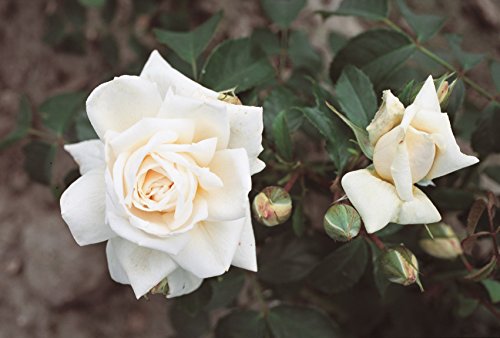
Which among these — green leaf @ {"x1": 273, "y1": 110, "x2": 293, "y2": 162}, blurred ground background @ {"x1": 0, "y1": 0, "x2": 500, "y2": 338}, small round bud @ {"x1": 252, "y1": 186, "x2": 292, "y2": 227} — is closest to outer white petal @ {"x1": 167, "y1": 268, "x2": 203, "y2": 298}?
small round bud @ {"x1": 252, "y1": 186, "x2": 292, "y2": 227}

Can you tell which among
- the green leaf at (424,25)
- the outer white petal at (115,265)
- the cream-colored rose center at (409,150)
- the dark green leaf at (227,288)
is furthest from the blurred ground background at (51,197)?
the cream-colored rose center at (409,150)

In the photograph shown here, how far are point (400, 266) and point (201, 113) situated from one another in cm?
30

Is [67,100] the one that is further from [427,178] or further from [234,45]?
[427,178]

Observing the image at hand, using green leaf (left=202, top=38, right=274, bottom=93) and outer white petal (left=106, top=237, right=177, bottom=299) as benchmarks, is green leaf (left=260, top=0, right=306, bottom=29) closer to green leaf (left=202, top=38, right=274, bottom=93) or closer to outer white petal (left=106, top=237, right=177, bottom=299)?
green leaf (left=202, top=38, right=274, bottom=93)

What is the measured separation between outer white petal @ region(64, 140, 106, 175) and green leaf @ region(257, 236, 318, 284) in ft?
1.39

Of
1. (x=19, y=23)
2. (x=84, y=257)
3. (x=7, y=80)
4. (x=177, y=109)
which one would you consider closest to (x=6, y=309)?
(x=84, y=257)

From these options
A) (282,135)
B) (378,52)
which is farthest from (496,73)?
(282,135)

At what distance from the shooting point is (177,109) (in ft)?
2.38

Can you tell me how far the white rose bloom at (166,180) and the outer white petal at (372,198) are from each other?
0.38ft

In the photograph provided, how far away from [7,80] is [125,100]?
3.96ft

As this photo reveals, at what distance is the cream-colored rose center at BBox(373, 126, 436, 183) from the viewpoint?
71 centimetres

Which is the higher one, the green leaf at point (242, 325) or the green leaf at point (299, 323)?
the green leaf at point (299, 323)

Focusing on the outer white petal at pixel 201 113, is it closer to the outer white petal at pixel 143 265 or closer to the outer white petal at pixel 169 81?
the outer white petal at pixel 169 81

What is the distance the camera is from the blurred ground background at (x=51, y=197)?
1.60 metres
